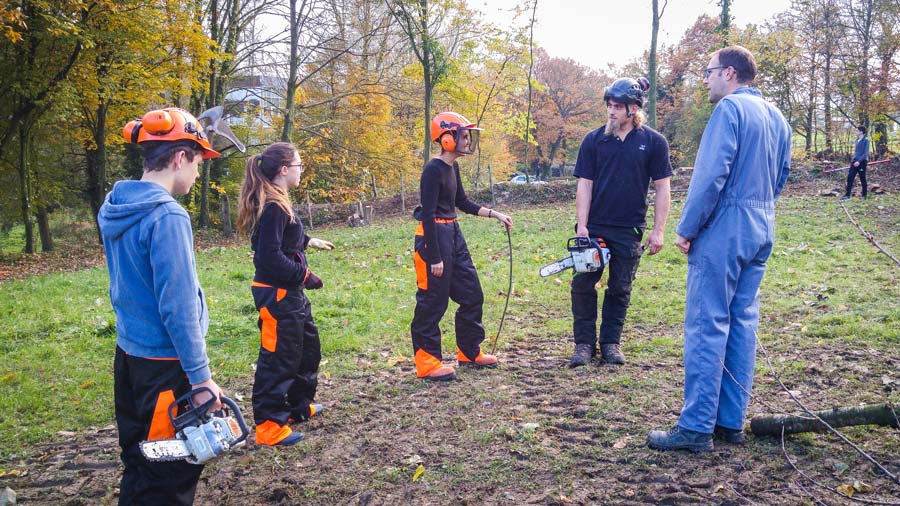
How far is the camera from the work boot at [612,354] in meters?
5.64

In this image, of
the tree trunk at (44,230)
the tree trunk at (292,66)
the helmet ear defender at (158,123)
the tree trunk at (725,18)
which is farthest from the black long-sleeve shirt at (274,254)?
the tree trunk at (725,18)

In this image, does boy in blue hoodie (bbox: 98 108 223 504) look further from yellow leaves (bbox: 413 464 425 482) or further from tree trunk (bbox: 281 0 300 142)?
tree trunk (bbox: 281 0 300 142)

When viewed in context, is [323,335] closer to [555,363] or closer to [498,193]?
[555,363]

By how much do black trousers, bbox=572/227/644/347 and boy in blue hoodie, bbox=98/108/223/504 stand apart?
3.61m

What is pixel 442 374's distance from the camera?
557cm

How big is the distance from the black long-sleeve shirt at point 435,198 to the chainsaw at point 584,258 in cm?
98

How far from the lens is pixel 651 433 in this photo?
13.1 ft

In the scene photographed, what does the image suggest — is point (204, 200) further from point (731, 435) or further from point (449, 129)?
point (731, 435)

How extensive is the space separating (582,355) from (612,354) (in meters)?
0.27

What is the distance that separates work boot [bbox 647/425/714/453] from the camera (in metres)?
3.82

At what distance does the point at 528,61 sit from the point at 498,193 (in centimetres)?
736

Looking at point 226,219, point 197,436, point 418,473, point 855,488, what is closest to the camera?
point 197,436

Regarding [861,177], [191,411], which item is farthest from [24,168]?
[861,177]

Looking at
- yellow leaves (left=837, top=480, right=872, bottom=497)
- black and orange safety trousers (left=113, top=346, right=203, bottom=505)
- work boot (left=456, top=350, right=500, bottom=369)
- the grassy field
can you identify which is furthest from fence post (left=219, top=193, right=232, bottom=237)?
yellow leaves (left=837, top=480, right=872, bottom=497)
